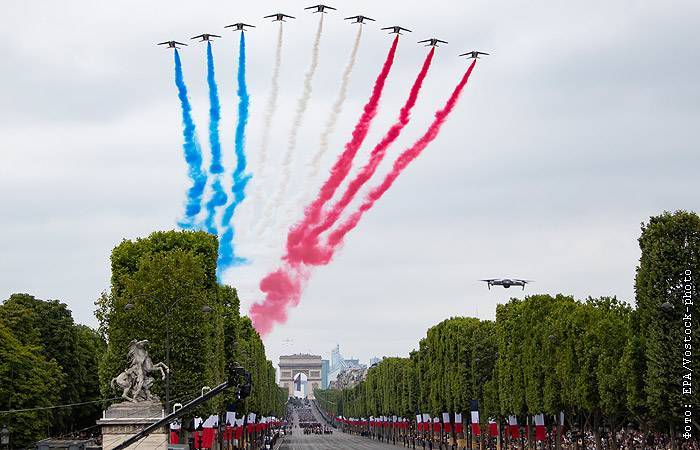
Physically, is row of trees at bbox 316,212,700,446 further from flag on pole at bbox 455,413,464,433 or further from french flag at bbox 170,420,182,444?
french flag at bbox 170,420,182,444

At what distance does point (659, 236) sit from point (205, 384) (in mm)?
35938

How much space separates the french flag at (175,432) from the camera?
253 ft

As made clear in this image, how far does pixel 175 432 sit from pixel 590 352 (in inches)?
1291

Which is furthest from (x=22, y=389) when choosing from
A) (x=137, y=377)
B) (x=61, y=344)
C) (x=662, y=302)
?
(x=662, y=302)

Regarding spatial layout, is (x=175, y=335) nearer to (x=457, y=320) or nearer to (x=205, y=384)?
(x=205, y=384)

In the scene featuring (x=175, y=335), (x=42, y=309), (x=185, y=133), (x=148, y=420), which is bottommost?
(x=148, y=420)

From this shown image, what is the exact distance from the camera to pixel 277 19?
100 metres

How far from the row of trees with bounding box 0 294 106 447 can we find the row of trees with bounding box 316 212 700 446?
40.1m

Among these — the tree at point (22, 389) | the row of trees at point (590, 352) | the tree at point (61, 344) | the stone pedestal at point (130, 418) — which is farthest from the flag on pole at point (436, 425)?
the stone pedestal at point (130, 418)

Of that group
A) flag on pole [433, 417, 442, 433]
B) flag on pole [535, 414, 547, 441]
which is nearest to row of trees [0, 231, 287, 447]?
flag on pole [433, 417, 442, 433]

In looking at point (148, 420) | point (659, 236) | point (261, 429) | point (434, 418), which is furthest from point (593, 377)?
point (261, 429)

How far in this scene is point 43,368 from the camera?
112312 millimetres

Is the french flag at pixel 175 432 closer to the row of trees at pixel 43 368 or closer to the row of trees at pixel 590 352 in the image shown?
the row of trees at pixel 43 368

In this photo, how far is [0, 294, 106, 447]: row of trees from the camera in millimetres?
101812
